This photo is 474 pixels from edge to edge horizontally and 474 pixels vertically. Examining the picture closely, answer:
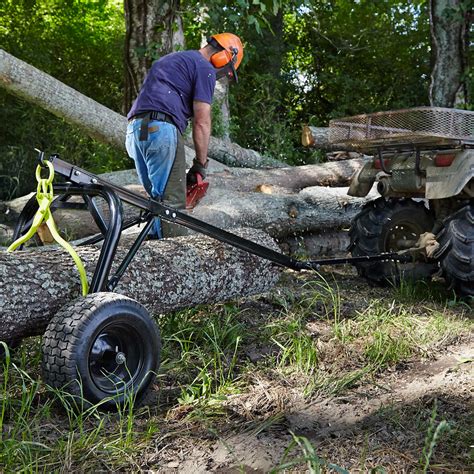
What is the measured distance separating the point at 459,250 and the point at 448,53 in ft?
20.0

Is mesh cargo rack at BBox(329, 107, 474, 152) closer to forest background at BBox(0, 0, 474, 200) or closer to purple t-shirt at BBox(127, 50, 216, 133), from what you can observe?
purple t-shirt at BBox(127, 50, 216, 133)

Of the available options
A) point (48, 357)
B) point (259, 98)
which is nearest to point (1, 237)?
point (48, 357)

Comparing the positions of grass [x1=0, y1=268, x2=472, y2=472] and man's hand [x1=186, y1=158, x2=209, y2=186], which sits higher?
man's hand [x1=186, y1=158, x2=209, y2=186]

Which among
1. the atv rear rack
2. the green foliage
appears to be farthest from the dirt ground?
the green foliage

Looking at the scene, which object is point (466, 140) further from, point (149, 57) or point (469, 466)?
point (149, 57)

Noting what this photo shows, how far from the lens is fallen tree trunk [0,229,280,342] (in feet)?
10.3

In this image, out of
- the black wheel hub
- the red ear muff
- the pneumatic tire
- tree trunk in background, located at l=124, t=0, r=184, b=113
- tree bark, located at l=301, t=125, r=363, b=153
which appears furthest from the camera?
tree trunk in background, located at l=124, t=0, r=184, b=113

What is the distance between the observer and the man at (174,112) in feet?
15.1

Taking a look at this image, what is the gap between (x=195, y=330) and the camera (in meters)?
3.96

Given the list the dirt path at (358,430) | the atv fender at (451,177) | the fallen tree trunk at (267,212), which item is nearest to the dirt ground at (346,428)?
the dirt path at (358,430)

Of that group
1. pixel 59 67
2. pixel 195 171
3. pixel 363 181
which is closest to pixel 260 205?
pixel 363 181

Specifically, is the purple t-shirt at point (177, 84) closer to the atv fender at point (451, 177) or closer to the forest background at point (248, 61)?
the atv fender at point (451, 177)

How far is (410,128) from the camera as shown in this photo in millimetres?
4492

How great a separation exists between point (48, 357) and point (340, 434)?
4.28 ft
